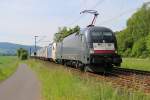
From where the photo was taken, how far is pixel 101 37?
86.0ft

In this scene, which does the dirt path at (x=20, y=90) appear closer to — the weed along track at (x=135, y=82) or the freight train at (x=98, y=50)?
the freight train at (x=98, y=50)

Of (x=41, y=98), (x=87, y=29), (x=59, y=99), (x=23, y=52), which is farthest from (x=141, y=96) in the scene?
(x=23, y=52)

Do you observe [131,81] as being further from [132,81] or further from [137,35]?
[137,35]

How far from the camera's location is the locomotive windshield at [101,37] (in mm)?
25969

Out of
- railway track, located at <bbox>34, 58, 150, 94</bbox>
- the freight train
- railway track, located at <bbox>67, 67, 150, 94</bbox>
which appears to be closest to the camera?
railway track, located at <bbox>67, 67, 150, 94</bbox>

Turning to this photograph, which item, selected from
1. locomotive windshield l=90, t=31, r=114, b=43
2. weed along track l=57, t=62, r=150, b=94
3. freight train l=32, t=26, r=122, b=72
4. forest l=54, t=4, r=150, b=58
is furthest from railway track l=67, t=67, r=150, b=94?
forest l=54, t=4, r=150, b=58

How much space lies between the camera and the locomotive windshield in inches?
1022

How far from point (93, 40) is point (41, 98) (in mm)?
9252

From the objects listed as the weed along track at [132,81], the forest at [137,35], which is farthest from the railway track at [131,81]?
the forest at [137,35]

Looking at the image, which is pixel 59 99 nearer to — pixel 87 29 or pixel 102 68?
pixel 102 68

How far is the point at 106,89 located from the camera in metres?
12.1

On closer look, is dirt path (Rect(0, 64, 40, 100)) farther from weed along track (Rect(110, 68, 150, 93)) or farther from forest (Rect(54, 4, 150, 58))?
forest (Rect(54, 4, 150, 58))

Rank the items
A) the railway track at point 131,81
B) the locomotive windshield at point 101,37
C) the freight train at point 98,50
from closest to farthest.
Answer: the railway track at point 131,81 < the freight train at point 98,50 < the locomotive windshield at point 101,37

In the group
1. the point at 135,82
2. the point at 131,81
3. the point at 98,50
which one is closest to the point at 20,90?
the point at 98,50
